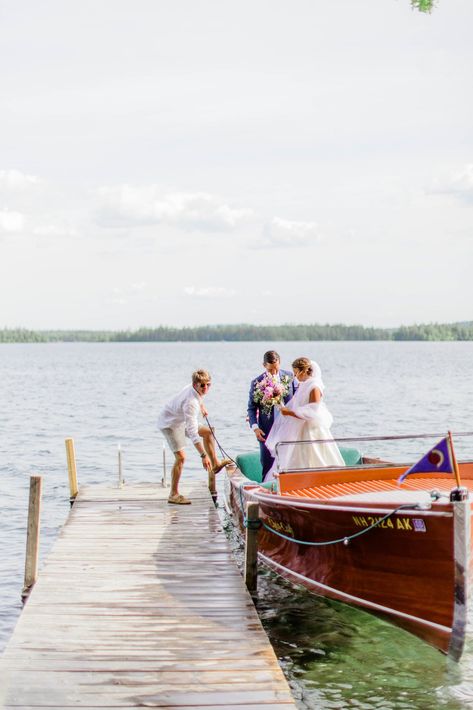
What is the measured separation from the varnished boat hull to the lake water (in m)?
0.59

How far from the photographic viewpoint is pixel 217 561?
1034 cm

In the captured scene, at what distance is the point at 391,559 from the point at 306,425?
10.2 ft

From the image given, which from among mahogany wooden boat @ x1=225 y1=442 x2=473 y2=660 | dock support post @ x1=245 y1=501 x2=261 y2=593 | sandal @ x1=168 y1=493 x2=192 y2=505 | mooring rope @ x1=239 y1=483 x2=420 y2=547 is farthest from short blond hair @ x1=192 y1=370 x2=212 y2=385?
sandal @ x1=168 y1=493 x2=192 y2=505

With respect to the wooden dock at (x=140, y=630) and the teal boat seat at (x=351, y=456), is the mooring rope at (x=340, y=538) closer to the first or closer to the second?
the wooden dock at (x=140, y=630)

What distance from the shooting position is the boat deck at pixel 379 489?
10.3 m

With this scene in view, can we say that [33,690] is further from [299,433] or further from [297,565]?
[299,433]

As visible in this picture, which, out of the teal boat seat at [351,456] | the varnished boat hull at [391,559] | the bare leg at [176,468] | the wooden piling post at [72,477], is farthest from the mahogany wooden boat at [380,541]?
the wooden piling post at [72,477]

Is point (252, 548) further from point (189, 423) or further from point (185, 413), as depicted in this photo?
point (185, 413)

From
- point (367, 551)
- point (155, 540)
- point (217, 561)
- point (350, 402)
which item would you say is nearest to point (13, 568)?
point (155, 540)

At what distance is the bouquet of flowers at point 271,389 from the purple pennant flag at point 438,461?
15.0 ft

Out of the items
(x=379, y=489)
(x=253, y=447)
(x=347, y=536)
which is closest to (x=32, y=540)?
(x=347, y=536)

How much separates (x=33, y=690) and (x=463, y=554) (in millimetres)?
4107

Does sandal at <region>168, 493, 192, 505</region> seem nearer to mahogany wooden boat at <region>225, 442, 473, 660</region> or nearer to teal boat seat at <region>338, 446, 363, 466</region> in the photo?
mahogany wooden boat at <region>225, 442, 473, 660</region>

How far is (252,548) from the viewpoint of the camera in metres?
10.3
